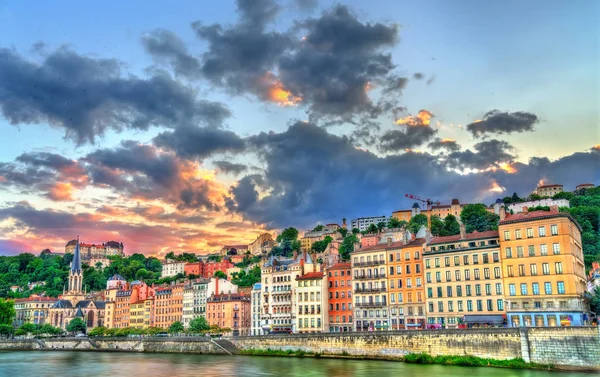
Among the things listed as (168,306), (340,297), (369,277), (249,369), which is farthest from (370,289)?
(168,306)

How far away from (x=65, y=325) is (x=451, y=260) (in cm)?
12085

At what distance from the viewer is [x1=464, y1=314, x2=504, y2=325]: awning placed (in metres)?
61.4

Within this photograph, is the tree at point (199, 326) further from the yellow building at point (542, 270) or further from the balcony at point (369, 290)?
the yellow building at point (542, 270)

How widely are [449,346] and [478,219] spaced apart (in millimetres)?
114352

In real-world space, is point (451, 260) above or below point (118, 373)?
above

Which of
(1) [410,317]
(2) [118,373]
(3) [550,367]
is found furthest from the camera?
(1) [410,317]

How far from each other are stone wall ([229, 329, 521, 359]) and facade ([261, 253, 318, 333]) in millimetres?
14533

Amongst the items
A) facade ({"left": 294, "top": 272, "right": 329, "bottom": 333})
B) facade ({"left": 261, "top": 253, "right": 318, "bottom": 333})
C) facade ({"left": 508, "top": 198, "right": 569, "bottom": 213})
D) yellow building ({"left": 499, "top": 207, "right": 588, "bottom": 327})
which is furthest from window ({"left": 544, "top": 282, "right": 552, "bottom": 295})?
facade ({"left": 508, "top": 198, "right": 569, "bottom": 213})

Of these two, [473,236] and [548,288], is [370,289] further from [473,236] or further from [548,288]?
[548,288]

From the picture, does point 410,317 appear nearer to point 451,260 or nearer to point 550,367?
point 451,260

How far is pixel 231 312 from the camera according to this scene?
108m

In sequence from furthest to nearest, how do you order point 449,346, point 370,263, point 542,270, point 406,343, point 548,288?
point 370,263 < point 406,343 < point 542,270 < point 548,288 < point 449,346

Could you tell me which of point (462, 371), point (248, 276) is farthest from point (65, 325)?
point (462, 371)

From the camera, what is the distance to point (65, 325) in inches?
5989
